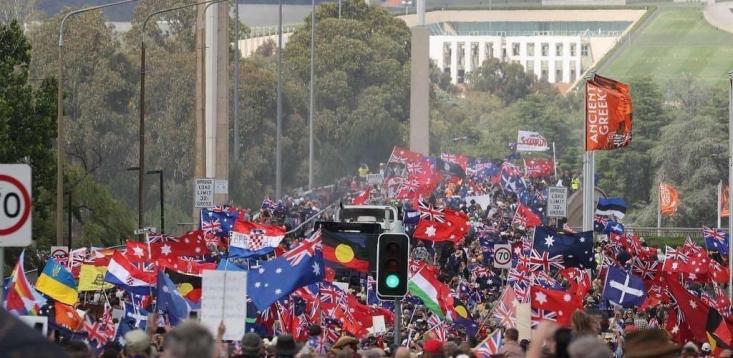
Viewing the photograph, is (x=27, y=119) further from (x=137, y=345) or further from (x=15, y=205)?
(x=15, y=205)

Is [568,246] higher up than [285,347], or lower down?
lower down

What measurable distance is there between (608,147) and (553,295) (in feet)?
46.7

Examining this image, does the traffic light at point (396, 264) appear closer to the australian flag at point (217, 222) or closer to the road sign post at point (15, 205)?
the road sign post at point (15, 205)

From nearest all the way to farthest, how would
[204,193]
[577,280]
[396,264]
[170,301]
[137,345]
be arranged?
[137,345], [396,264], [170,301], [577,280], [204,193]

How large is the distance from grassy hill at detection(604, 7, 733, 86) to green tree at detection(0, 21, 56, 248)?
12045 cm

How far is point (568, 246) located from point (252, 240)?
16.9ft

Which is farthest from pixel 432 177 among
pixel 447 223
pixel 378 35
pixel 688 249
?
pixel 378 35

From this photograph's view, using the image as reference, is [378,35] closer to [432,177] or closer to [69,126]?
[69,126]

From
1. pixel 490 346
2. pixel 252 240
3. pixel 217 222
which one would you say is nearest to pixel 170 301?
pixel 490 346

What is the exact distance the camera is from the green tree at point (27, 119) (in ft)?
151

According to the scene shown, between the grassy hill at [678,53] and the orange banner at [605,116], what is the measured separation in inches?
4995

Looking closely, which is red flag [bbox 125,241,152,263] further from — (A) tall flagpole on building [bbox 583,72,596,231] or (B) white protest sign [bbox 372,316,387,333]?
(A) tall flagpole on building [bbox 583,72,596,231]

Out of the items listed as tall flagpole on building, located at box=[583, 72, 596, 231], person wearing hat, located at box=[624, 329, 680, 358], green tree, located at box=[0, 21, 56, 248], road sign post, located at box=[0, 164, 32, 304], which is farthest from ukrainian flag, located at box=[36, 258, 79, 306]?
green tree, located at box=[0, 21, 56, 248]

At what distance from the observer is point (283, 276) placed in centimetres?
→ 2283
